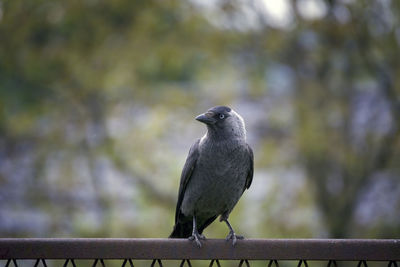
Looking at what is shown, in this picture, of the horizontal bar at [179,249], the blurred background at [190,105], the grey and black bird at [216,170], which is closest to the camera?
the horizontal bar at [179,249]

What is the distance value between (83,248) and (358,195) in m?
4.75

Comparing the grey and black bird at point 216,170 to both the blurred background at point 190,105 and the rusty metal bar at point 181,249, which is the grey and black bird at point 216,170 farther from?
the blurred background at point 190,105

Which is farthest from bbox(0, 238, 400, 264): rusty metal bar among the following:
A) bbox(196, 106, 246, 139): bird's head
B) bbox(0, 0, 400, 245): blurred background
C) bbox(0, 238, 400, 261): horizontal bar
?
bbox(0, 0, 400, 245): blurred background

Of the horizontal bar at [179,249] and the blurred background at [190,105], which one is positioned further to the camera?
the blurred background at [190,105]

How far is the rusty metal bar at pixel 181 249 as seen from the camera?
7.49 ft

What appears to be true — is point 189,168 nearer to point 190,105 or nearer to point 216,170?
point 216,170

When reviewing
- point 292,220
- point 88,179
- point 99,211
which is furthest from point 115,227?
point 292,220

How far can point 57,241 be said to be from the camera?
2.30 metres

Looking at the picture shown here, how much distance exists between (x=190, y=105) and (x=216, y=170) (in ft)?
9.83

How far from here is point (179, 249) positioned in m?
2.37

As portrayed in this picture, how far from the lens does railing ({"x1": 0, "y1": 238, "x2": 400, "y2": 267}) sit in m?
2.28

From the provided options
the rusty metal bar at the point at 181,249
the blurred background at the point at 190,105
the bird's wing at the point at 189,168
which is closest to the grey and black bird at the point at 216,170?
the bird's wing at the point at 189,168

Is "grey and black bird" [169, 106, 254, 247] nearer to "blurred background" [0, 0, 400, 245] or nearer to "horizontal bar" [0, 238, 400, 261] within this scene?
"horizontal bar" [0, 238, 400, 261]

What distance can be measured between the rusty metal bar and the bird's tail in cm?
155
